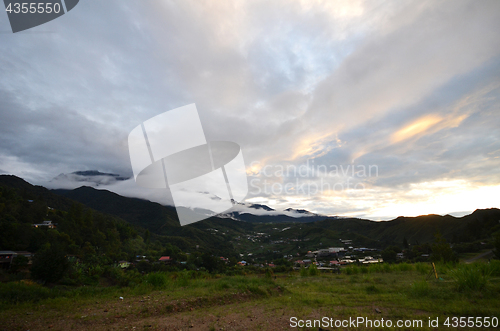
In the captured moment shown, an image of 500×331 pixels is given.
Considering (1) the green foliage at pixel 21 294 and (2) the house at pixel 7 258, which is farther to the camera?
(2) the house at pixel 7 258

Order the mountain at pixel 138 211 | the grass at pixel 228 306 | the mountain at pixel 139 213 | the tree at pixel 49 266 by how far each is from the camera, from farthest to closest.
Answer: the mountain at pixel 138 211
the mountain at pixel 139 213
the tree at pixel 49 266
the grass at pixel 228 306

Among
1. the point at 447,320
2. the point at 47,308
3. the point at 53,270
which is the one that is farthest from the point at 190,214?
the point at 53,270

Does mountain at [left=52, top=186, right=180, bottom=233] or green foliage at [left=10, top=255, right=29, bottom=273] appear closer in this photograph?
green foliage at [left=10, top=255, right=29, bottom=273]

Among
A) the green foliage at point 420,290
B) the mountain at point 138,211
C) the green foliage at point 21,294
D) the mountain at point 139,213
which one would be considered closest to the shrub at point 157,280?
the green foliage at point 21,294

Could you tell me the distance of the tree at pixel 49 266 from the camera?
1217 centimetres

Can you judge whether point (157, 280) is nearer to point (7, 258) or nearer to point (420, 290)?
point (420, 290)

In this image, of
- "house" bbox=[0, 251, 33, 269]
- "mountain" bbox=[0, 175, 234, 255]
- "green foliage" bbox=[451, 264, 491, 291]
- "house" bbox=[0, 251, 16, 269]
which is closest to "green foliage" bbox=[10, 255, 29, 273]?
"house" bbox=[0, 251, 33, 269]

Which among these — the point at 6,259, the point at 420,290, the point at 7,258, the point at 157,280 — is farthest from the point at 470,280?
the point at 7,258

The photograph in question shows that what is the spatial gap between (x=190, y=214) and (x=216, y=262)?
3169cm

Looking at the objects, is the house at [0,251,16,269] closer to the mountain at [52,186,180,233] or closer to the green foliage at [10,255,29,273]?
the green foliage at [10,255,29,273]

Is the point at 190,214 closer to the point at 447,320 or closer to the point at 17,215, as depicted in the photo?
the point at 447,320

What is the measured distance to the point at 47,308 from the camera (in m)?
6.77

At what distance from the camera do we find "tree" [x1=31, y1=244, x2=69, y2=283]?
39.9ft

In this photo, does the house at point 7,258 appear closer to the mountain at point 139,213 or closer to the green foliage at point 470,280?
the mountain at point 139,213
